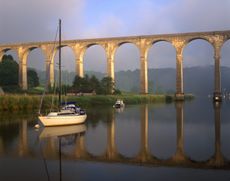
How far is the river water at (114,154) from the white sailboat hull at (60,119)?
4.10ft

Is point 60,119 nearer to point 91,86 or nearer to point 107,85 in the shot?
point 91,86

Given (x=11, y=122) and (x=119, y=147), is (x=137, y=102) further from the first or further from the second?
(x=119, y=147)

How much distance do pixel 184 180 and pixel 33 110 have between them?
22727mm

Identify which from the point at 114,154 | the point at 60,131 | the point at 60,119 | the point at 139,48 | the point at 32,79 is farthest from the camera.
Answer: the point at 32,79

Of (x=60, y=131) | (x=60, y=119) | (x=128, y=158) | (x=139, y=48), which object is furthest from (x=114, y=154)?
(x=139, y=48)

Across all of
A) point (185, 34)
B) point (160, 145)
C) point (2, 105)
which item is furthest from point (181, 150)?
point (185, 34)

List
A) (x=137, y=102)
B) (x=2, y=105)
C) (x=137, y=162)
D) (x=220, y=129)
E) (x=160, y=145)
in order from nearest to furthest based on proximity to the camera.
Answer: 1. (x=137, y=162)
2. (x=160, y=145)
3. (x=220, y=129)
4. (x=2, y=105)
5. (x=137, y=102)

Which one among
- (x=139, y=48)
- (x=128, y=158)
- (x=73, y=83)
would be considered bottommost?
(x=128, y=158)

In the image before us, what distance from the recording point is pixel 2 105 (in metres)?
27.4

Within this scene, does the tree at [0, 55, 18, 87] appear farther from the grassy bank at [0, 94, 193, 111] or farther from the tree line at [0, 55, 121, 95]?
the grassy bank at [0, 94, 193, 111]

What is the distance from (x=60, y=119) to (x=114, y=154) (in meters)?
8.29

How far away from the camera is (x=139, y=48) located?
54000mm

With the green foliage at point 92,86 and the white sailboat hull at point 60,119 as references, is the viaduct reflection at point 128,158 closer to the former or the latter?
the white sailboat hull at point 60,119

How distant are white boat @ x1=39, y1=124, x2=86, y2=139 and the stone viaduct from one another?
1121 inches
